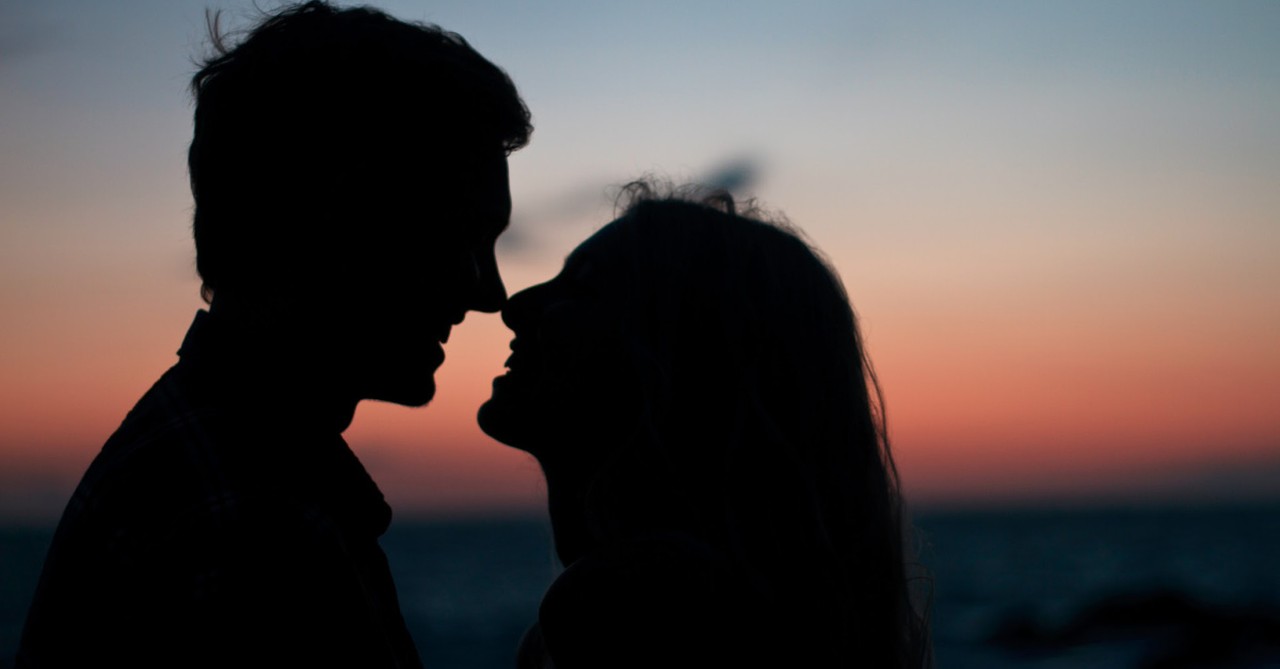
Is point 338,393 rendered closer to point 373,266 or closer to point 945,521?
point 373,266

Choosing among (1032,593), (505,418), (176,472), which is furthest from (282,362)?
(1032,593)

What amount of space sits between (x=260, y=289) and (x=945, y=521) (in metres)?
52.3

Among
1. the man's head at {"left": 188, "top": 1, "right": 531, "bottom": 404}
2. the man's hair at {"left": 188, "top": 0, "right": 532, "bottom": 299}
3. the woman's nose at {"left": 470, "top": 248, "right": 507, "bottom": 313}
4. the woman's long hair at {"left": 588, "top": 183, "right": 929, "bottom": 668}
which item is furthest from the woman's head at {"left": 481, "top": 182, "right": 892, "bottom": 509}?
the man's hair at {"left": 188, "top": 0, "right": 532, "bottom": 299}

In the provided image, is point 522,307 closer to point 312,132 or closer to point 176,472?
point 312,132

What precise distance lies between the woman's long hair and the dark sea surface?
781 mm

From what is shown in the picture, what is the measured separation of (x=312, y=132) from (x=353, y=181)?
12 cm

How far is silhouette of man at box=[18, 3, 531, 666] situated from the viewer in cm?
129

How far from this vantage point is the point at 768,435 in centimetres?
223

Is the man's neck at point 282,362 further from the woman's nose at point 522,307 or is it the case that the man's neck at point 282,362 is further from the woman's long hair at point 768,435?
the woman's nose at point 522,307

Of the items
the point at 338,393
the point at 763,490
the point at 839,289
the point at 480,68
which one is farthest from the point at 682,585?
the point at 480,68

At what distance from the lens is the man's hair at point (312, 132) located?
1.87 m

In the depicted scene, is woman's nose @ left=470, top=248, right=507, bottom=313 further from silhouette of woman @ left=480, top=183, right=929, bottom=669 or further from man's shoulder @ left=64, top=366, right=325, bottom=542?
man's shoulder @ left=64, top=366, right=325, bottom=542

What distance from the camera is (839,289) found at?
2561 mm

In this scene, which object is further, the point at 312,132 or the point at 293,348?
the point at 312,132
